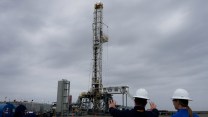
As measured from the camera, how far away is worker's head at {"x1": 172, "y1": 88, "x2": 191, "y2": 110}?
5176mm

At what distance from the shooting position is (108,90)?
74125 millimetres

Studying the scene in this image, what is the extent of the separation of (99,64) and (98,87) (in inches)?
244

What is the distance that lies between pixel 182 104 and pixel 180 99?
119 millimetres

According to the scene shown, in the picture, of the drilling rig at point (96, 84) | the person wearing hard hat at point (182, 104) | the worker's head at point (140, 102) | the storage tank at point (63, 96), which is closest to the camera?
the person wearing hard hat at point (182, 104)

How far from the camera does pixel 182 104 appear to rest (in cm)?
516

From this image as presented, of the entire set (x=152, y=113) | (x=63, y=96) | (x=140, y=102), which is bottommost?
(x=152, y=113)

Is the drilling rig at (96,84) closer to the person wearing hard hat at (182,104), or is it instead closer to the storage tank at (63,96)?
the storage tank at (63,96)

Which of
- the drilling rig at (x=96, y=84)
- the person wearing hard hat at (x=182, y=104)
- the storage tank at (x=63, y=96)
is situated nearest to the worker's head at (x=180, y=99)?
the person wearing hard hat at (x=182, y=104)

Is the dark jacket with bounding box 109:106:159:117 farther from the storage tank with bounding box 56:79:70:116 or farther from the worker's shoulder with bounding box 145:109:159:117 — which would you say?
the storage tank with bounding box 56:79:70:116

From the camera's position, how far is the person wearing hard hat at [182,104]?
4.88 meters

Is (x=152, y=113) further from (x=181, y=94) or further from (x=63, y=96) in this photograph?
(x=63, y=96)

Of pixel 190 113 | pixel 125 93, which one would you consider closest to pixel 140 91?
pixel 190 113

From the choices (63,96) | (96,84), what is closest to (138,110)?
(63,96)

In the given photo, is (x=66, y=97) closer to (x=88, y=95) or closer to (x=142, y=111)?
(x=88, y=95)
